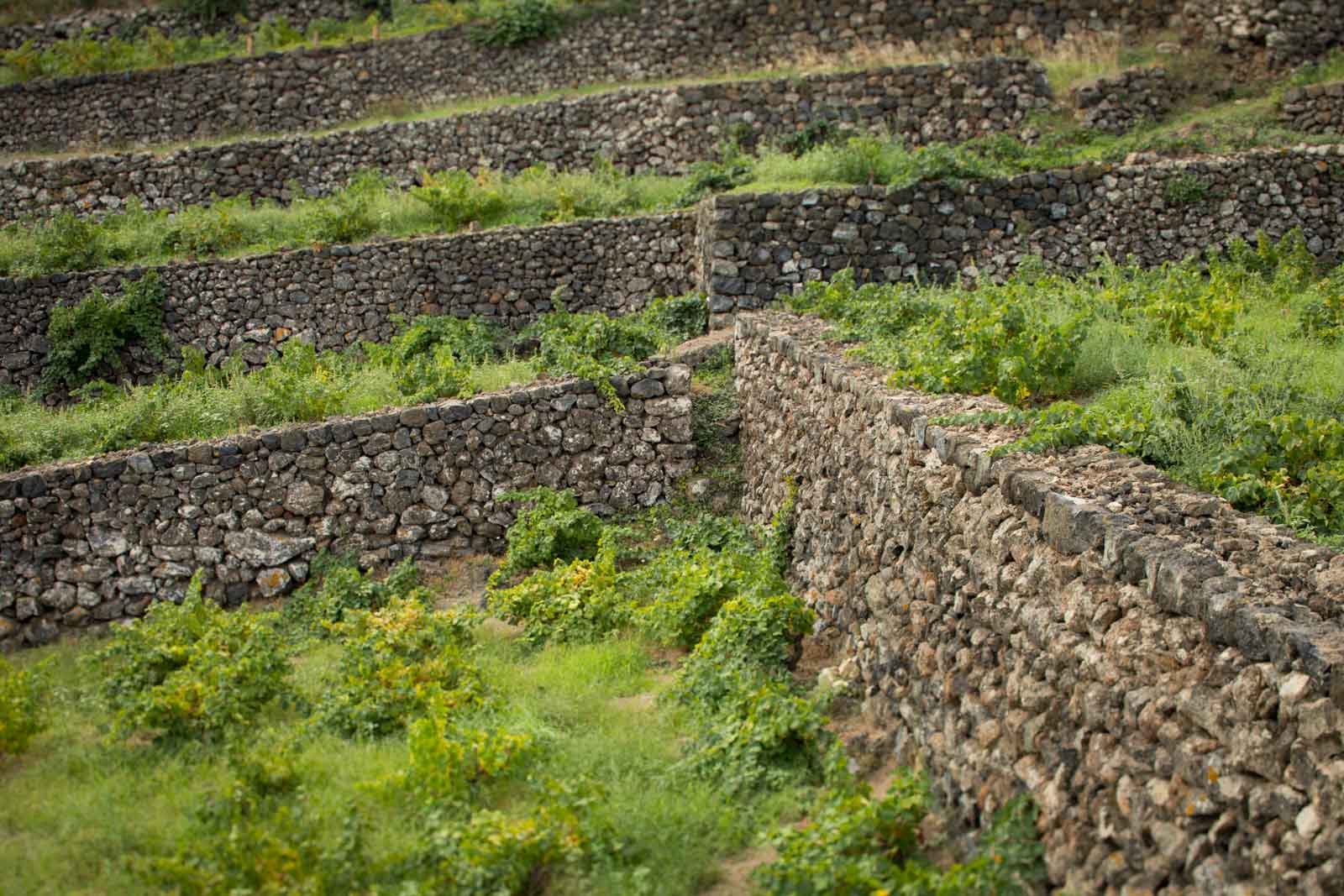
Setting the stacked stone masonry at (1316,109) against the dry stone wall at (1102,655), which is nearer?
the dry stone wall at (1102,655)

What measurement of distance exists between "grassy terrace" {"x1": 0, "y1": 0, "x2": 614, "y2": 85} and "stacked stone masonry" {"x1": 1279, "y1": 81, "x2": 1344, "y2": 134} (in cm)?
1190

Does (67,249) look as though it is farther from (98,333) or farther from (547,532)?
(547,532)

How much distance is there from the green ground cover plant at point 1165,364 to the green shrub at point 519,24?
494 inches

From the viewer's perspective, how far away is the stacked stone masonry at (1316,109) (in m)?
17.8

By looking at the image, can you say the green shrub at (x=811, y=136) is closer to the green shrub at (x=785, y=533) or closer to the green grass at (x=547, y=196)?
the green grass at (x=547, y=196)

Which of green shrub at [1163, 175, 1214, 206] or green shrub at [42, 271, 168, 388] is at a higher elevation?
green shrub at [1163, 175, 1214, 206]

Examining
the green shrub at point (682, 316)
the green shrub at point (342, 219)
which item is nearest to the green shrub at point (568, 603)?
the green shrub at point (682, 316)

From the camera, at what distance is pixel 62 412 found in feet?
42.9

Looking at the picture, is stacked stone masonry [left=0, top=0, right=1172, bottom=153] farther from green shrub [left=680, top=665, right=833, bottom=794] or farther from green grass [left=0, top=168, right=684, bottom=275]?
green shrub [left=680, top=665, right=833, bottom=794]

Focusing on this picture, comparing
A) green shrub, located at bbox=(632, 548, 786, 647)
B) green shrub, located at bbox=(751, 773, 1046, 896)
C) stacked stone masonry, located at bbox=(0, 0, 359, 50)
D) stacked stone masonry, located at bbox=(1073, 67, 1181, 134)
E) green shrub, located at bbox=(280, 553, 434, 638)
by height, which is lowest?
green shrub, located at bbox=(280, 553, 434, 638)

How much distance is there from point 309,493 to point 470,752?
4808mm

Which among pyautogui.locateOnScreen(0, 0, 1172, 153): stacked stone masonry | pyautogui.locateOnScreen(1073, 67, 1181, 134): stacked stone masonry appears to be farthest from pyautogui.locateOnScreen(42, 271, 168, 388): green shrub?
pyautogui.locateOnScreen(1073, 67, 1181, 134): stacked stone masonry

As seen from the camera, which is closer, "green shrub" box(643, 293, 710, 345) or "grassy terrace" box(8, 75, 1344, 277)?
"green shrub" box(643, 293, 710, 345)

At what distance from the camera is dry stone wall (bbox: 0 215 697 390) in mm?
16359
